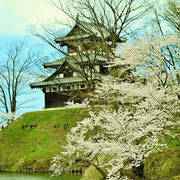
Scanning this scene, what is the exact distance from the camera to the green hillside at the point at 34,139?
23.6 m

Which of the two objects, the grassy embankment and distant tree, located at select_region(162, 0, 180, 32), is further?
the grassy embankment

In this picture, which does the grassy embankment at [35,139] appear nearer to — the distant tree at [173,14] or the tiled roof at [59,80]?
the tiled roof at [59,80]

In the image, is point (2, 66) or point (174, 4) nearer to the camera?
point (174, 4)

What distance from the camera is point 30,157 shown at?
2419cm

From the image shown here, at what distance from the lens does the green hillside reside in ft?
77.5

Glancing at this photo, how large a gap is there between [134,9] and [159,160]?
8.41 meters

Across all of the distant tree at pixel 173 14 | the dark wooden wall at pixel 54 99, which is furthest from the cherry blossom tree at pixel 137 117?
the dark wooden wall at pixel 54 99

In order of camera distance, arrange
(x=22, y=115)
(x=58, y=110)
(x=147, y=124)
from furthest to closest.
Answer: (x=22, y=115), (x=58, y=110), (x=147, y=124)

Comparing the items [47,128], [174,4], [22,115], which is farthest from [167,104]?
[22,115]

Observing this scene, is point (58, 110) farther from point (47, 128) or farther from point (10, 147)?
point (10, 147)

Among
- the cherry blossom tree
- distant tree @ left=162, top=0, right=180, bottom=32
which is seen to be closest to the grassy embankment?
the cherry blossom tree

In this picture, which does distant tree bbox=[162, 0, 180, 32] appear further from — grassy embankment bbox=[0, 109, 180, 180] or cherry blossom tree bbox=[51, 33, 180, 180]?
grassy embankment bbox=[0, 109, 180, 180]

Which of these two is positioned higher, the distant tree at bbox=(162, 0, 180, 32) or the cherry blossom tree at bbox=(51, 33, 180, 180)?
the distant tree at bbox=(162, 0, 180, 32)

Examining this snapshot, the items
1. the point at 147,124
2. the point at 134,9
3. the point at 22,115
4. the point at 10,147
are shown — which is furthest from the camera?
the point at 22,115
